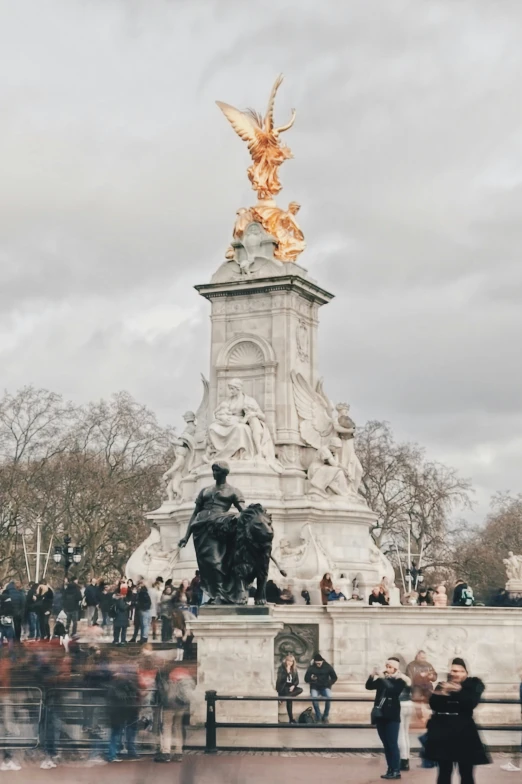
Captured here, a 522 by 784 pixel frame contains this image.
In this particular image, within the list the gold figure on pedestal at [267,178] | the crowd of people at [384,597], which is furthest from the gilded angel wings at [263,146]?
the crowd of people at [384,597]

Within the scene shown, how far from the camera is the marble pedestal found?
20.1 m

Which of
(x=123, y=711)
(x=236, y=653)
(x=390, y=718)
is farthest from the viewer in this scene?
(x=236, y=653)

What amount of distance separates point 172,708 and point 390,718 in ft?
8.42

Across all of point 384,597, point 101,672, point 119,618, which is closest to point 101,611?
point 119,618

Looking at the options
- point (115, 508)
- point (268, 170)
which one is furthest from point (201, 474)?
point (115, 508)

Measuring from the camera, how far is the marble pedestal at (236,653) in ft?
65.9

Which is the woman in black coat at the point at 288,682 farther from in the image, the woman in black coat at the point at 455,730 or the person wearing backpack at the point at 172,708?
the woman in black coat at the point at 455,730

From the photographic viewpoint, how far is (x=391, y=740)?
604 inches

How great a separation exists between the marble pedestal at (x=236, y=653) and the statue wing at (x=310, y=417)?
1904cm

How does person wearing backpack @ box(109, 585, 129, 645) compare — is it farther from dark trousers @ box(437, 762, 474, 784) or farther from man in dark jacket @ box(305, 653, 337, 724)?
dark trousers @ box(437, 762, 474, 784)

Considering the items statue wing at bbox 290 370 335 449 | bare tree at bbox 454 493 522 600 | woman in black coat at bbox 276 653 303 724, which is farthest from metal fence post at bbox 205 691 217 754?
bare tree at bbox 454 493 522 600

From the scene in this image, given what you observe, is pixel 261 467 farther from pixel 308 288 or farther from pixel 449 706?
pixel 449 706

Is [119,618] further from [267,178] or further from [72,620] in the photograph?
[267,178]

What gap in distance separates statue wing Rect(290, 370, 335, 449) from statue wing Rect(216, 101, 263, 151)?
7674 millimetres
